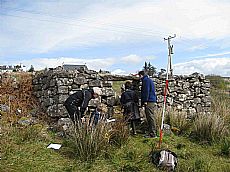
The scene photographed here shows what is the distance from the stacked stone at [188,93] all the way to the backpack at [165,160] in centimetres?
427

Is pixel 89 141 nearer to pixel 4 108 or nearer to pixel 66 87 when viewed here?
pixel 66 87

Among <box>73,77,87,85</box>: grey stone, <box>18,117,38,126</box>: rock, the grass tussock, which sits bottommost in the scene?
<box>18,117,38,126</box>: rock

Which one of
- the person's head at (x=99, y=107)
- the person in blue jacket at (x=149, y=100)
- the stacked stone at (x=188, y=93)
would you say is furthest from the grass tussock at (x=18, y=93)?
the stacked stone at (x=188, y=93)

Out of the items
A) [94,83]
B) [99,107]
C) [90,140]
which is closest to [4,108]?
[94,83]

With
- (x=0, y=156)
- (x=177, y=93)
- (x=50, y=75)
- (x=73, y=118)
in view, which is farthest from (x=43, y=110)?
(x=177, y=93)

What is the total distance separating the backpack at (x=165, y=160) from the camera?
240 inches

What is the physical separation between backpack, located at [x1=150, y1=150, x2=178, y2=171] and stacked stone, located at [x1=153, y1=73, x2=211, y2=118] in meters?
4.27

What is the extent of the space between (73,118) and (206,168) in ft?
11.2

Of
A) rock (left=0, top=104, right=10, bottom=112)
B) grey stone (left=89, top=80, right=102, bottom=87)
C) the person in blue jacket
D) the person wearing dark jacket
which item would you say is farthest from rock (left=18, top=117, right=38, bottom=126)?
the person in blue jacket

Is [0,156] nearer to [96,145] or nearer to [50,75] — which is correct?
[96,145]

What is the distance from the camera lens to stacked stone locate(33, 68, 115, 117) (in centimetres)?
916

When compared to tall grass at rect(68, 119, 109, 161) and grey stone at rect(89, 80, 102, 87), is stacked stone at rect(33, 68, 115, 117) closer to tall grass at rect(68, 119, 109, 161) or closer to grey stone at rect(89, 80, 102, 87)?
grey stone at rect(89, 80, 102, 87)

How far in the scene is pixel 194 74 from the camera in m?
11.7

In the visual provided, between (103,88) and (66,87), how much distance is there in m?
1.22
